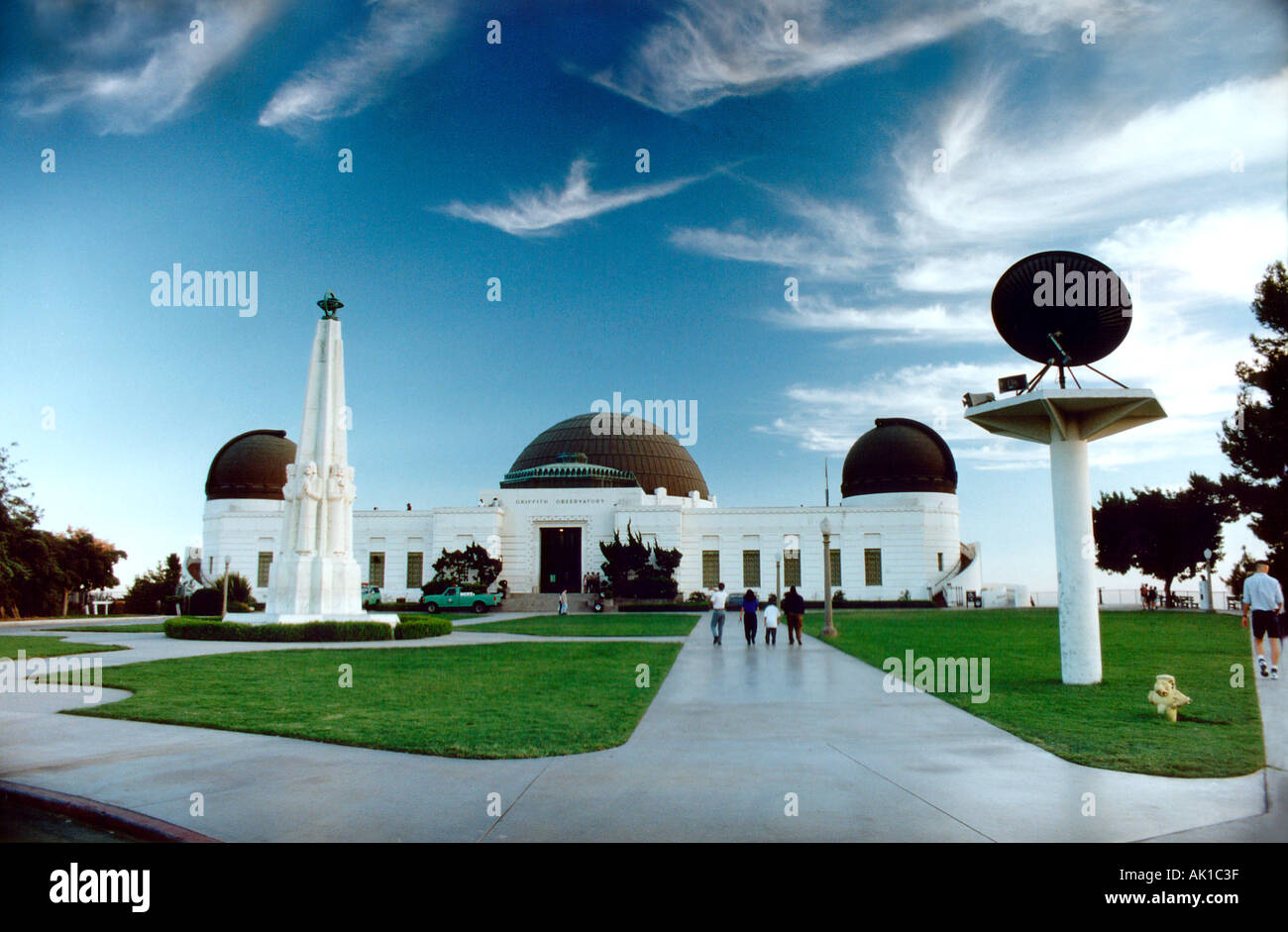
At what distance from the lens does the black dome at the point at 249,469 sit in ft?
190

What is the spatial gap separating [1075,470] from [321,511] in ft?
70.7

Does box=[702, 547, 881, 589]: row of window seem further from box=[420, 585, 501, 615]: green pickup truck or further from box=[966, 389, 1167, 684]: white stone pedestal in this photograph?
box=[966, 389, 1167, 684]: white stone pedestal

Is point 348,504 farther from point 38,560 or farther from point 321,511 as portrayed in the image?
point 38,560

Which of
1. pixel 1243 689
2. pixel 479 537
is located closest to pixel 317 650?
pixel 1243 689

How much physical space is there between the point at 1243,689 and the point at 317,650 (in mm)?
17893

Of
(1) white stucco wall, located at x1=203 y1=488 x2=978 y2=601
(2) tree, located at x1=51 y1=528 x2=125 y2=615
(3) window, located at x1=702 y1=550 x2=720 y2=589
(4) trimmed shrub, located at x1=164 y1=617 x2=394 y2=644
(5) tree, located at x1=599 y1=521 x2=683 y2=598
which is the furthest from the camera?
(3) window, located at x1=702 y1=550 x2=720 y2=589

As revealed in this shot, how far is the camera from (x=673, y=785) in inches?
228

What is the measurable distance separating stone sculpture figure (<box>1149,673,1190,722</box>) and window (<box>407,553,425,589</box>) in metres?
51.7

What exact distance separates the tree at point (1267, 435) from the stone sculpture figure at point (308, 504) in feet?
76.2

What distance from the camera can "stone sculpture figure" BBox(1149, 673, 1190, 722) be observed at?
326 inches

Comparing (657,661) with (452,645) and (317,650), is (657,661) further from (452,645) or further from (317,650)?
(317,650)

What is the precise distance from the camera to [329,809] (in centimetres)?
515

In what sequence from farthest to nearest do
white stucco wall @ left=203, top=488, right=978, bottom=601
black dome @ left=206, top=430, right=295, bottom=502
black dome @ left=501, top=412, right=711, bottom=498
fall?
1. black dome @ left=501, top=412, right=711, bottom=498
2. black dome @ left=206, top=430, right=295, bottom=502
3. white stucco wall @ left=203, top=488, right=978, bottom=601

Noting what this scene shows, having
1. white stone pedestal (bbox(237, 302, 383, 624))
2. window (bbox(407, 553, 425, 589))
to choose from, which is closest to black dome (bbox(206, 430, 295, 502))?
window (bbox(407, 553, 425, 589))
